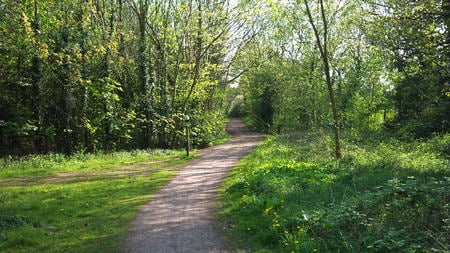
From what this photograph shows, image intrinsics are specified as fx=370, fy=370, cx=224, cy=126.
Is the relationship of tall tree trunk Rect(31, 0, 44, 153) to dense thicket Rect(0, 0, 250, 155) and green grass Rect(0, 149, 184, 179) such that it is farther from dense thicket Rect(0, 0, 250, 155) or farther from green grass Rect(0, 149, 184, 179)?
green grass Rect(0, 149, 184, 179)

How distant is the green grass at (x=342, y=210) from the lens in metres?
5.84

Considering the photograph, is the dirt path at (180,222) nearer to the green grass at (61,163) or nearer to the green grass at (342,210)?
the green grass at (342,210)

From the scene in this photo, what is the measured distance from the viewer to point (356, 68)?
34.5m

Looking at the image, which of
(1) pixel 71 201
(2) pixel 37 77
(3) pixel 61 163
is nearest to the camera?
(1) pixel 71 201

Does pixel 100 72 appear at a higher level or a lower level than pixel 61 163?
higher

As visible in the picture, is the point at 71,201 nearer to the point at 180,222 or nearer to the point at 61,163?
the point at 180,222

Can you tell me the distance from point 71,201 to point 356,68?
98.6 feet

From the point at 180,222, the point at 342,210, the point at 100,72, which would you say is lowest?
the point at 180,222

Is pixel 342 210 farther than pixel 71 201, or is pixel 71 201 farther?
pixel 71 201

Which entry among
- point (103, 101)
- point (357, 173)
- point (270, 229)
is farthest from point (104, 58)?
point (270, 229)

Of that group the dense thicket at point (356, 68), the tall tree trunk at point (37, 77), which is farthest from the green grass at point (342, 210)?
the tall tree trunk at point (37, 77)

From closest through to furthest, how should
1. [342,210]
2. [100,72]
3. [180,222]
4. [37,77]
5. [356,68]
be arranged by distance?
[342,210] < [180,222] < [37,77] < [100,72] < [356,68]

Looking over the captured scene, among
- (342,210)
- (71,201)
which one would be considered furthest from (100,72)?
(342,210)

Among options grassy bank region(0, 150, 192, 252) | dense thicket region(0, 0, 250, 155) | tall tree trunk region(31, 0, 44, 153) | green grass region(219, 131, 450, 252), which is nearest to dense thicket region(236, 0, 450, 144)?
green grass region(219, 131, 450, 252)
